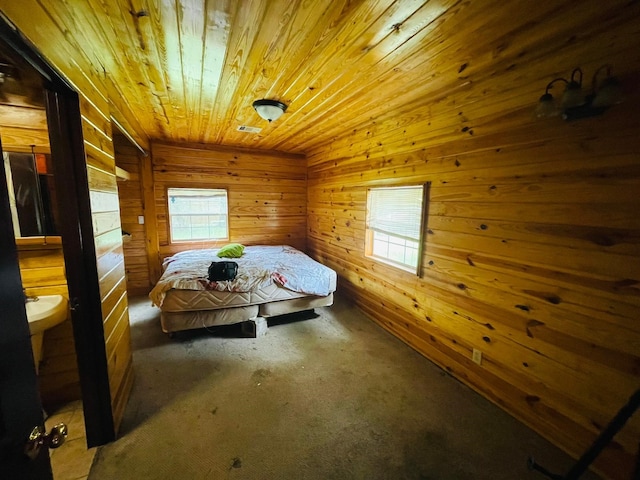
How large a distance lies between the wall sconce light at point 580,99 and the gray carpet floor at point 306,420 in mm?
1962

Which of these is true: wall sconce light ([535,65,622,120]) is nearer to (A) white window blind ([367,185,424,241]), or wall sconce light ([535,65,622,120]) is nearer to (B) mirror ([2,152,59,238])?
(A) white window blind ([367,185,424,241])

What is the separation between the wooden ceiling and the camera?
4.17 ft

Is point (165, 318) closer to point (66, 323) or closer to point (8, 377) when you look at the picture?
point (66, 323)

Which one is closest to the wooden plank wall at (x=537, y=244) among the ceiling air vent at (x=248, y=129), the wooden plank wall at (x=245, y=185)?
the ceiling air vent at (x=248, y=129)

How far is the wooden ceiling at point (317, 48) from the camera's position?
4.17ft

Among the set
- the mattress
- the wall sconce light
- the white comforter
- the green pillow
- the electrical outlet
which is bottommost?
the electrical outlet

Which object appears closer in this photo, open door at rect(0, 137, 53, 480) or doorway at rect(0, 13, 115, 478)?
open door at rect(0, 137, 53, 480)

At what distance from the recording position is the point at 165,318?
8.29 ft

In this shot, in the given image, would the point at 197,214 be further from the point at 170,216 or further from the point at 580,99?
the point at 580,99

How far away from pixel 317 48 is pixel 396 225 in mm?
1816

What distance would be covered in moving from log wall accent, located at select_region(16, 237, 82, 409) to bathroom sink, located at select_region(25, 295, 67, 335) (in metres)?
0.08

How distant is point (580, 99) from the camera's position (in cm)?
135

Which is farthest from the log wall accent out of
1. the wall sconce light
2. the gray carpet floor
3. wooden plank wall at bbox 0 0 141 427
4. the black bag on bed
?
the wall sconce light

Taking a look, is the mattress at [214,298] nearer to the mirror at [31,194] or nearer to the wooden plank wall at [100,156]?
the wooden plank wall at [100,156]
